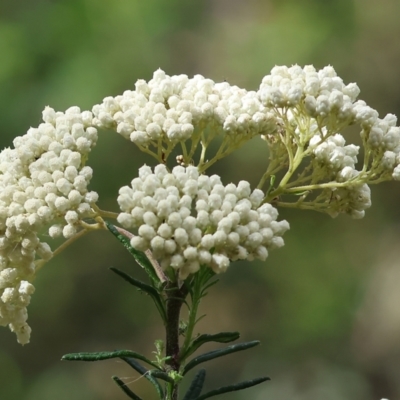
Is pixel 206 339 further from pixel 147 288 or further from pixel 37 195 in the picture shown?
pixel 37 195

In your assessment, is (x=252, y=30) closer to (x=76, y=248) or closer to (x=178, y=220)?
(x=76, y=248)

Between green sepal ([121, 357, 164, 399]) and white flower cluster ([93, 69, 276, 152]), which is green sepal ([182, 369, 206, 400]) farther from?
white flower cluster ([93, 69, 276, 152])

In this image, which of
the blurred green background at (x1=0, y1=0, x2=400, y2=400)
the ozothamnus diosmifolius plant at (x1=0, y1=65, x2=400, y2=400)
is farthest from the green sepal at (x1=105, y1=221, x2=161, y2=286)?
the blurred green background at (x1=0, y1=0, x2=400, y2=400)

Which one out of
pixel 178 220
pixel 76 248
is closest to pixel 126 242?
pixel 178 220

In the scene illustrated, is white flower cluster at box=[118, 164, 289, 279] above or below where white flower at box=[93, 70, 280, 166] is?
below

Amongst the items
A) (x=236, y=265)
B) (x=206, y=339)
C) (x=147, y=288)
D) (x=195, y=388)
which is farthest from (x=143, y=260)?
(x=236, y=265)

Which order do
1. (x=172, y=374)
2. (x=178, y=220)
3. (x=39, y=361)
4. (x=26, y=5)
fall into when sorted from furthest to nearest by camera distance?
(x=26, y=5)
(x=39, y=361)
(x=172, y=374)
(x=178, y=220)

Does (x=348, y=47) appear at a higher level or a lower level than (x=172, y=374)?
higher

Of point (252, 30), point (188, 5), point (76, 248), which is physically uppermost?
point (188, 5)
